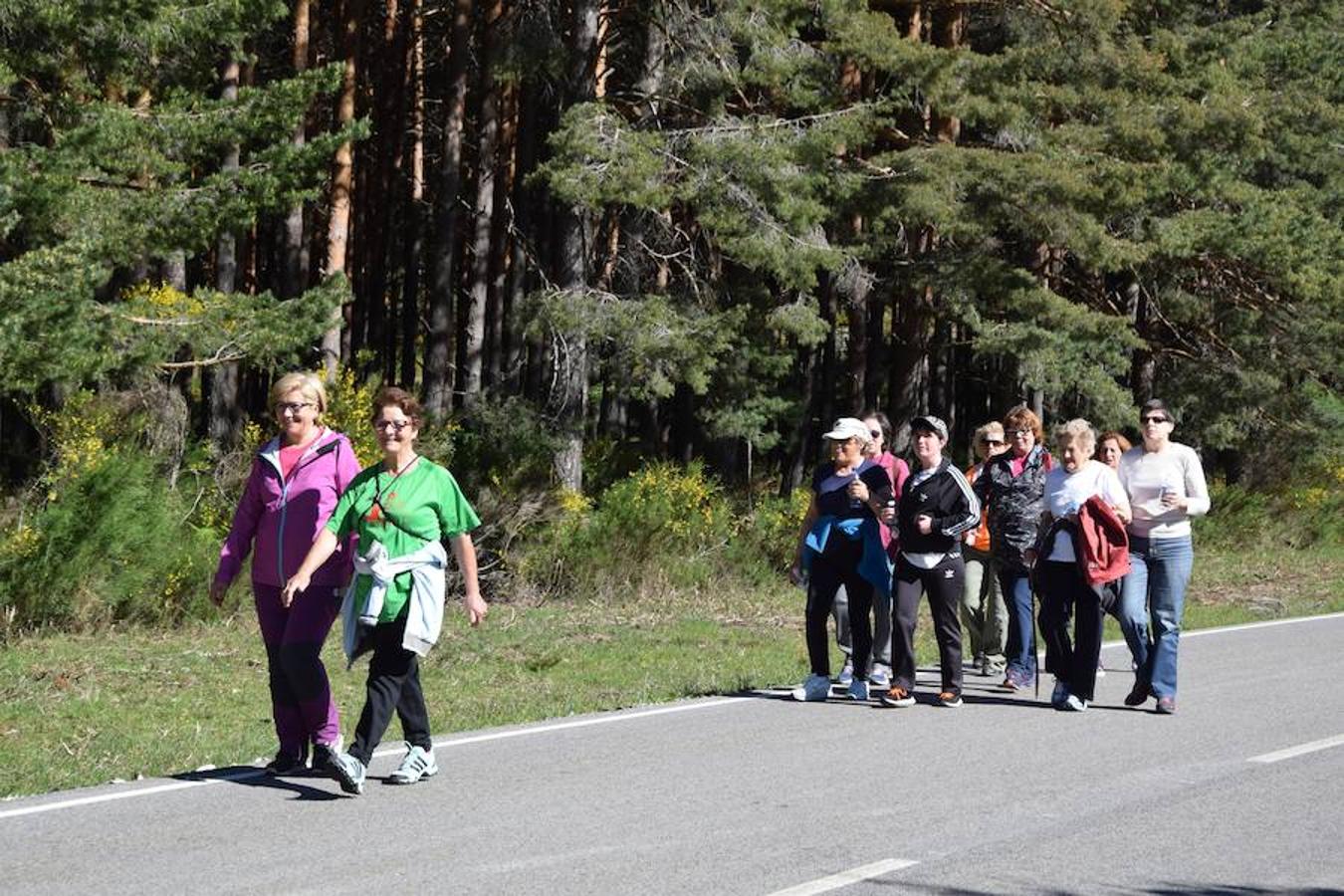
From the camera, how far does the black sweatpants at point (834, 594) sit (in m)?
11.7

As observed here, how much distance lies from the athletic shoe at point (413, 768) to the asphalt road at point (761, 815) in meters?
0.10

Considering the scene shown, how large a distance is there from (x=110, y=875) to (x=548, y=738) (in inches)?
149

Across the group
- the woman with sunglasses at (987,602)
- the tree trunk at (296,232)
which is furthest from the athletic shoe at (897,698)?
the tree trunk at (296,232)

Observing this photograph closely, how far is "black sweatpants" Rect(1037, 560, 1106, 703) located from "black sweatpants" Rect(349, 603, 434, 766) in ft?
15.8

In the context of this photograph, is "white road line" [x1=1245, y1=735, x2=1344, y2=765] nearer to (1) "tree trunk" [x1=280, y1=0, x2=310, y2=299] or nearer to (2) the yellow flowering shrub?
(2) the yellow flowering shrub

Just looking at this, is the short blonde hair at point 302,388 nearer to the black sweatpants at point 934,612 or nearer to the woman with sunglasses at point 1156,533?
the black sweatpants at point 934,612

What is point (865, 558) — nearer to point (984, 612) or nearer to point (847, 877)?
point (984, 612)

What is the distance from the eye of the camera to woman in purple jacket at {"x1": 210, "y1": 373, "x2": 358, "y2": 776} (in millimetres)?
8539

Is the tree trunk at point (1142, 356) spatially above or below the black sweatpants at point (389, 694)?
above

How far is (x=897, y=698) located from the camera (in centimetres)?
1166

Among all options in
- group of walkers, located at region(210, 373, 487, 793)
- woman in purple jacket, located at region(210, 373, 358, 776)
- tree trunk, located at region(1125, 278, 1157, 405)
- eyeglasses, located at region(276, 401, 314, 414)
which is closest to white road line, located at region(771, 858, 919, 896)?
group of walkers, located at region(210, 373, 487, 793)

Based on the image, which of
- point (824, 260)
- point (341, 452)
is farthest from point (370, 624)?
point (824, 260)

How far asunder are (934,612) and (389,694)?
4544 mm

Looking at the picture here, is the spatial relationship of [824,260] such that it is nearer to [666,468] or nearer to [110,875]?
[666,468]
